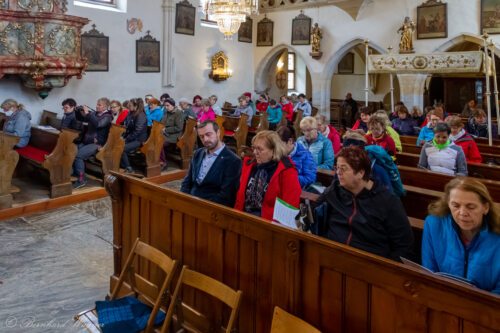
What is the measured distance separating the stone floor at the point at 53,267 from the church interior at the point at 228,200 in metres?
0.02

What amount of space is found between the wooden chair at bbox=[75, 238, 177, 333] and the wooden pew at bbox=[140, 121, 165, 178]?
502cm

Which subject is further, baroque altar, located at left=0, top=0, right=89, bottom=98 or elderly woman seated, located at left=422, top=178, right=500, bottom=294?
baroque altar, located at left=0, top=0, right=89, bottom=98

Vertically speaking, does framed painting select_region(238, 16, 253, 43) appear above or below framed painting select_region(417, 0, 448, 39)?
above

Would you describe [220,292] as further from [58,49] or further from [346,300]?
[58,49]

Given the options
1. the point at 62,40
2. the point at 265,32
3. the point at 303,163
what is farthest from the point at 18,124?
Answer: the point at 265,32

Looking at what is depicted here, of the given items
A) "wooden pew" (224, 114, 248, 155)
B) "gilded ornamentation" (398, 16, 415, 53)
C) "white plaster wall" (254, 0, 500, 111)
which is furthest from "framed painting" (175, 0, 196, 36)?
"gilded ornamentation" (398, 16, 415, 53)

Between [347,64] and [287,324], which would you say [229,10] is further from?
[347,64]

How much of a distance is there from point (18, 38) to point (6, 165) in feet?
13.7

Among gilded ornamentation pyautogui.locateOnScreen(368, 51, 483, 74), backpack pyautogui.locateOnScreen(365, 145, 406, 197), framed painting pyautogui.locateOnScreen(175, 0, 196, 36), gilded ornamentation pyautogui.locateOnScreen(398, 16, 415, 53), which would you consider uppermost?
framed painting pyautogui.locateOnScreen(175, 0, 196, 36)

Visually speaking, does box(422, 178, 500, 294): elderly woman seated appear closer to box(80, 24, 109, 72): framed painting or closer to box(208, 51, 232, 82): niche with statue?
box(80, 24, 109, 72): framed painting

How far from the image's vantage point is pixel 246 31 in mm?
17156

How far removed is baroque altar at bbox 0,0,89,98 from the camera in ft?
30.8

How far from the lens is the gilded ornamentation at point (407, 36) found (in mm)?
13578

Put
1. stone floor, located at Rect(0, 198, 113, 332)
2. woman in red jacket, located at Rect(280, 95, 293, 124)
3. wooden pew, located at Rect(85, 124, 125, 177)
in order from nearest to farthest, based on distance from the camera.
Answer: stone floor, located at Rect(0, 198, 113, 332) < wooden pew, located at Rect(85, 124, 125, 177) < woman in red jacket, located at Rect(280, 95, 293, 124)
